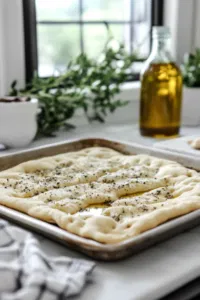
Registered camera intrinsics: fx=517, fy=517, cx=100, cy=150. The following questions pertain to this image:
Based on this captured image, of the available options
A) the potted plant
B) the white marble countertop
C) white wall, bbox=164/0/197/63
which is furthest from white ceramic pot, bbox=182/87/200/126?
the white marble countertop

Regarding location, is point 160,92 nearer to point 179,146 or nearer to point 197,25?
point 179,146

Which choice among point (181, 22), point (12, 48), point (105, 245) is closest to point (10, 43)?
point (12, 48)

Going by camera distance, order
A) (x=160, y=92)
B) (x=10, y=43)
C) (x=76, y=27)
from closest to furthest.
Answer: (x=160, y=92)
(x=10, y=43)
(x=76, y=27)

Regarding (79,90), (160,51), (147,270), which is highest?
(160,51)

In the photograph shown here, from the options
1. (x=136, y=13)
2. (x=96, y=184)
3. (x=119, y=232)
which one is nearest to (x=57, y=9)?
(x=136, y=13)

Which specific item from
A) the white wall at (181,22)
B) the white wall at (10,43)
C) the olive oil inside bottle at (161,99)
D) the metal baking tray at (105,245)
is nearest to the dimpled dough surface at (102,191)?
the metal baking tray at (105,245)

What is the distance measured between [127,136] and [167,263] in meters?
0.74

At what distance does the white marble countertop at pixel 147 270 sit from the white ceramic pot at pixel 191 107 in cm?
78

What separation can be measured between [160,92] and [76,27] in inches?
19.2

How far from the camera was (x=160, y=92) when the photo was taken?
1.28 meters

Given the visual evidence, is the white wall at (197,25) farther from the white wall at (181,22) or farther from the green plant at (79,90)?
the green plant at (79,90)

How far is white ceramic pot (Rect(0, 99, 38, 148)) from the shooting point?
116cm

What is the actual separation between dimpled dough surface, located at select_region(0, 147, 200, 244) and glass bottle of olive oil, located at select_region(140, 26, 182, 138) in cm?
27

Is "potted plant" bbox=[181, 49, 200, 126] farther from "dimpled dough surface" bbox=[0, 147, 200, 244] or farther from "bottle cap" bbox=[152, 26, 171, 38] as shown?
"dimpled dough surface" bbox=[0, 147, 200, 244]
